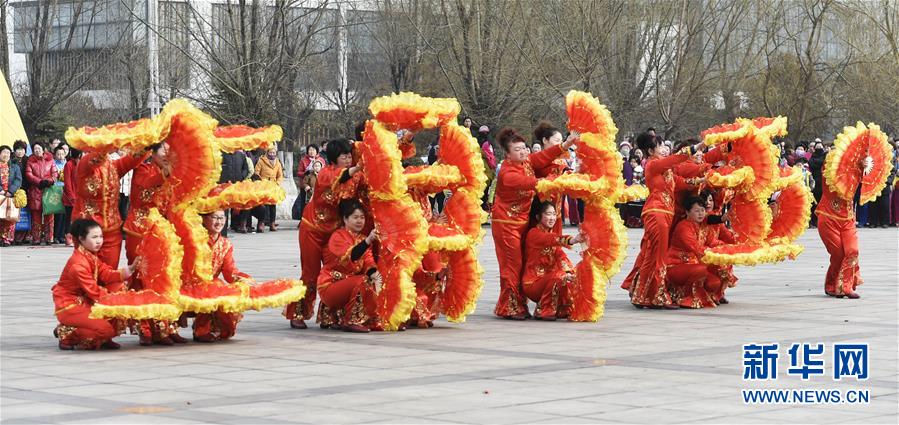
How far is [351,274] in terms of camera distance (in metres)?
10.7

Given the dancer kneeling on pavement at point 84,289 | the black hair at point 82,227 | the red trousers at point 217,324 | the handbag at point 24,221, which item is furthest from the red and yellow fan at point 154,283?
the handbag at point 24,221

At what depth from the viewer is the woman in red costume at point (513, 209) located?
11352 mm

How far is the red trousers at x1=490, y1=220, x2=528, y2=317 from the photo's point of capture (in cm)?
1155

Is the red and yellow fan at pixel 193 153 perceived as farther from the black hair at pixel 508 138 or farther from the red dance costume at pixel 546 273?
the red dance costume at pixel 546 273

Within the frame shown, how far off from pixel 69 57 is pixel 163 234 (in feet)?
74.9

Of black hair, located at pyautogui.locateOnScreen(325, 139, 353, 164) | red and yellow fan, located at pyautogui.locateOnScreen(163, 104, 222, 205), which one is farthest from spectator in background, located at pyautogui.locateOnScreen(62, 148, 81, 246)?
red and yellow fan, located at pyautogui.locateOnScreen(163, 104, 222, 205)

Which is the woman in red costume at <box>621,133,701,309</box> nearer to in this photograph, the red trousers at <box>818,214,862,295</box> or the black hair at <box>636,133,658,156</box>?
the black hair at <box>636,133,658,156</box>

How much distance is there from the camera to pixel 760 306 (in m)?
12.4

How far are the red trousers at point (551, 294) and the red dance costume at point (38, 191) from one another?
10.9 metres

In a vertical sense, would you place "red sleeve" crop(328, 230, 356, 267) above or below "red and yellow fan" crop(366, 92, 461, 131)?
below

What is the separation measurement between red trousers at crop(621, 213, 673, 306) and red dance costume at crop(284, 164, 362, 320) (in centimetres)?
295

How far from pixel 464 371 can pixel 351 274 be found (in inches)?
91.2

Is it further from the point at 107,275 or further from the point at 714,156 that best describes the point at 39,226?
the point at 107,275

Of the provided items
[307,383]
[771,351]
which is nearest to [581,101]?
[771,351]
